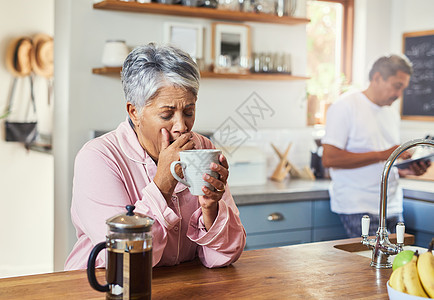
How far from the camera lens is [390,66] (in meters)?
3.38

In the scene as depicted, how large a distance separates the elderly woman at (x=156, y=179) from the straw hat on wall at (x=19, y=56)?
3.04 meters

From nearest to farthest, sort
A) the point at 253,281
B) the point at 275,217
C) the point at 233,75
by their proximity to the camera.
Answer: the point at 253,281, the point at 275,217, the point at 233,75

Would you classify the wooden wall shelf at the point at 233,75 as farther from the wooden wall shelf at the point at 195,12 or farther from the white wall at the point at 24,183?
the white wall at the point at 24,183

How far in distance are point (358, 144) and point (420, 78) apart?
154 cm

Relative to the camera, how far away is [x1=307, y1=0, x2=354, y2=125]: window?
4686mm

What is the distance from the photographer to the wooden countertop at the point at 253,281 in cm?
151

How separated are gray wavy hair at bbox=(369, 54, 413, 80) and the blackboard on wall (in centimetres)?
125

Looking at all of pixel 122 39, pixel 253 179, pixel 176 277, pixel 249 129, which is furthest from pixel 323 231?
pixel 176 277

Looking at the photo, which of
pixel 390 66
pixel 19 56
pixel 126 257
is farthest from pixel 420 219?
pixel 19 56

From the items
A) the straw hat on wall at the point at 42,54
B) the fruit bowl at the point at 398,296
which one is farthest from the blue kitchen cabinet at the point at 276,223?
the straw hat on wall at the point at 42,54

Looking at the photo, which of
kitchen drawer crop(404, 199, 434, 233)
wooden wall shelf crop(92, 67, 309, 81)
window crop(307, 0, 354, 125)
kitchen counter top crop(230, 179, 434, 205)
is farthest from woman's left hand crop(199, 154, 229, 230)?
window crop(307, 0, 354, 125)

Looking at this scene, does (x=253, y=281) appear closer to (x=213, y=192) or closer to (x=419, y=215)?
(x=213, y=192)

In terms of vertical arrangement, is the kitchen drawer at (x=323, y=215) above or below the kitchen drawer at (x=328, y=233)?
above

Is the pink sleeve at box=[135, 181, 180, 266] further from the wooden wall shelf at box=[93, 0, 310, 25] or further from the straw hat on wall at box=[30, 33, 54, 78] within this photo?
the straw hat on wall at box=[30, 33, 54, 78]
